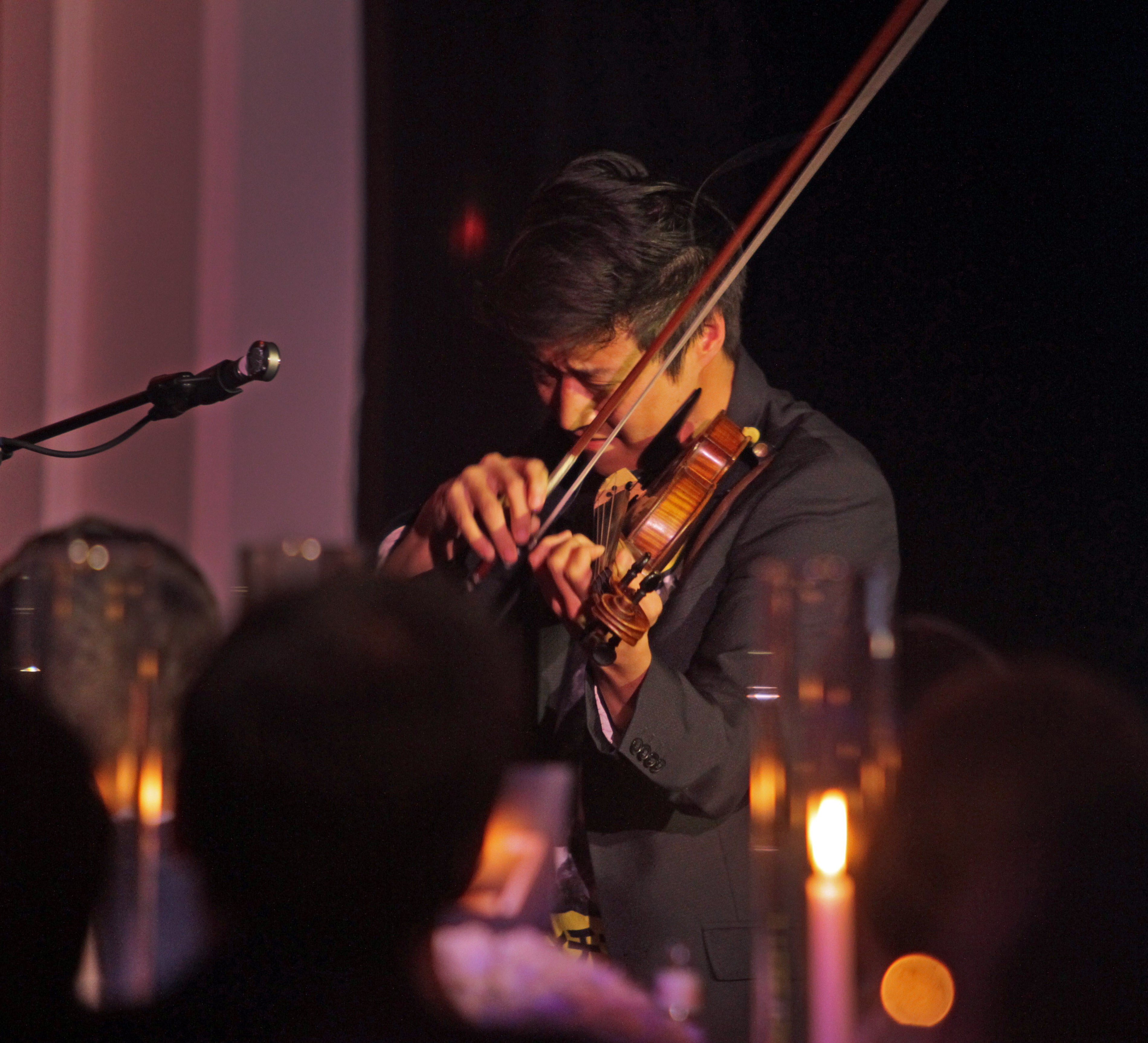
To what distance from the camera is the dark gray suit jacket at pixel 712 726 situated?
53.0 inches

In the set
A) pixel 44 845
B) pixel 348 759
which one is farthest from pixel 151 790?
pixel 348 759

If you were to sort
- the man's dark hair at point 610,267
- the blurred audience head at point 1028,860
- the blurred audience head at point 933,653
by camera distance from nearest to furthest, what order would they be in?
the blurred audience head at point 1028,860 → the blurred audience head at point 933,653 → the man's dark hair at point 610,267

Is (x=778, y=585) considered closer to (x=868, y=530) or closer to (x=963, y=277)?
(x=868, y=530)

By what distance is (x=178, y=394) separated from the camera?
50.5 inches

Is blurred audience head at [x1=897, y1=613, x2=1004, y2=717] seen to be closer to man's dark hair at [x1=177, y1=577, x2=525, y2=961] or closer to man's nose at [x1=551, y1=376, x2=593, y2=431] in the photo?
man's nose at [x1=551, y1=376, x2=593, y2=431]

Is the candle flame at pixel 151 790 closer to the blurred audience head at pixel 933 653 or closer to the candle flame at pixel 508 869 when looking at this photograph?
the candle flame at pixel 508 869

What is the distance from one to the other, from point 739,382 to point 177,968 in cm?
122

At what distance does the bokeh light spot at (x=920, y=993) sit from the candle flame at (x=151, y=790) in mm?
538

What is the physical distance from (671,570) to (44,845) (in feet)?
3.49

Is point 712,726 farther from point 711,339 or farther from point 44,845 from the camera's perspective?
point 44,845

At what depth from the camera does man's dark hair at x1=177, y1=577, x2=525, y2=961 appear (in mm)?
497

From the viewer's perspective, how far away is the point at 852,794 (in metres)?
1.21

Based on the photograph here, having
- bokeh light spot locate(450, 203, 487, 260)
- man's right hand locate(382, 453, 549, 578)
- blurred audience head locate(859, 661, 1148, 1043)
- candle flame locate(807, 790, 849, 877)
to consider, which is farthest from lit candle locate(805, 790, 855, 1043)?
bokeh light spot locate(450, 203, 487, 260)

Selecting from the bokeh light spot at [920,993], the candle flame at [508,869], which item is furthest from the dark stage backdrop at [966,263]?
the bokeh light spot at [920,993]
